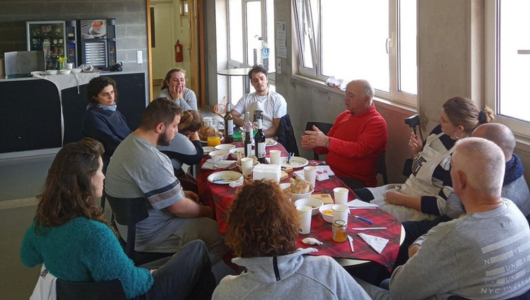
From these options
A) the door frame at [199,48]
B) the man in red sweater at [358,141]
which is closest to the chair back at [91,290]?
the man in red sweater at [358,141]

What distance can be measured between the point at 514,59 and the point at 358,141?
1186 millimetres

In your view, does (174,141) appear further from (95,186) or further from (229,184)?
(95,186)

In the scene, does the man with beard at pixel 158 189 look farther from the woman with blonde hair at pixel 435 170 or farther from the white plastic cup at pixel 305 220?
the woman with blonde hair at pixel 435 170

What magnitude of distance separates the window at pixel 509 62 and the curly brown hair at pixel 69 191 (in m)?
Result: 2.25

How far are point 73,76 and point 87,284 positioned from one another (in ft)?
18.5

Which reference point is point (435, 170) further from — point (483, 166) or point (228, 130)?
point (228, 130)

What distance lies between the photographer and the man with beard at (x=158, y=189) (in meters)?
2.76

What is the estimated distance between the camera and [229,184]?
300cm

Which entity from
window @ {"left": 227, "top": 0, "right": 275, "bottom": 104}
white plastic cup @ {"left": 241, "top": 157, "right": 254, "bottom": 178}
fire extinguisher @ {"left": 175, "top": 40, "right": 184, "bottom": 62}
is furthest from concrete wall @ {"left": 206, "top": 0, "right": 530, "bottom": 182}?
fire extinguisher @ {"left": 175, "top": 40, "right": 184, "bottom": 62}

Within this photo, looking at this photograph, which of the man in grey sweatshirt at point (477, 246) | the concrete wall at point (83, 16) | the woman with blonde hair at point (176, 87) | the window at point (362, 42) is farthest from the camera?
the concrete wall at point (83, 16)

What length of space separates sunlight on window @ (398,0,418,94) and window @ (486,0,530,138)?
778 mm

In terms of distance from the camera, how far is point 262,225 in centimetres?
166

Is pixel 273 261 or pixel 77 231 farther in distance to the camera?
pixel 77 231

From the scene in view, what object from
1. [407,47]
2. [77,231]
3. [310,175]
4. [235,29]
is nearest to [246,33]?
[235,29]
